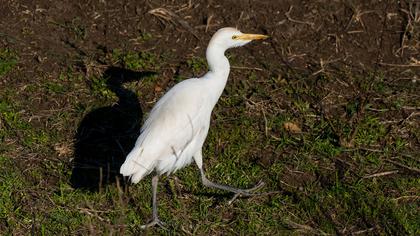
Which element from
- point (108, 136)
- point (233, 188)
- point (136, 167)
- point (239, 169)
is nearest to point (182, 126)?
point (136, 167)

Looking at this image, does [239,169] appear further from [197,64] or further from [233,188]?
[197,64]

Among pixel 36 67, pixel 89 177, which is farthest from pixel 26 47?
pixel 89 177

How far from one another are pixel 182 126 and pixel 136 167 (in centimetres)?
49

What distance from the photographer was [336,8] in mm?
7426

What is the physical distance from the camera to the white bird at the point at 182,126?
515cm

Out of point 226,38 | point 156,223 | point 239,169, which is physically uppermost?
point 226,38

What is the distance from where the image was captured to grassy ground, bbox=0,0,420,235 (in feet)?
17.5

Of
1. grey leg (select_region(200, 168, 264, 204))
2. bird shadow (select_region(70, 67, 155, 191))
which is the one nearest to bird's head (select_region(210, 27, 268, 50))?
grey leg (select_region(200, 168, 264, 204))

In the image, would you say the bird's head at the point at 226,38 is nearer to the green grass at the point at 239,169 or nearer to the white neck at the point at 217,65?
the white neck at the point at 217,65

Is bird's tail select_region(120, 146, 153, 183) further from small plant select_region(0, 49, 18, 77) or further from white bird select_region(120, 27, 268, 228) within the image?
small plant select_region(0, 49, 18, 77)

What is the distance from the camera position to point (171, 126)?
17.4 feet

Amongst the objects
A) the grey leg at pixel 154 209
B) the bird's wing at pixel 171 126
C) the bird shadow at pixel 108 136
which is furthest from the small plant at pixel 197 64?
the grey leg at pixel 154 209

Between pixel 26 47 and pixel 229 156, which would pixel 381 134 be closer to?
pixel 229 156

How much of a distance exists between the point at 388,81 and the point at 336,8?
3.47 feet
